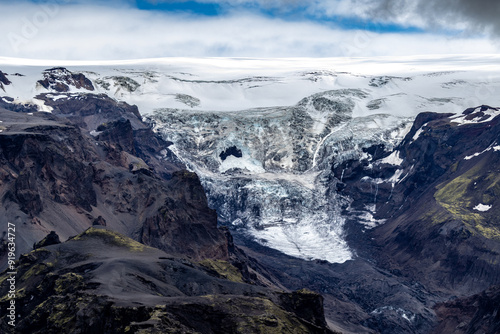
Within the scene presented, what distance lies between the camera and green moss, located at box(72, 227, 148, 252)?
422ft

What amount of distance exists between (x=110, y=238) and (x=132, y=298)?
48.4 m

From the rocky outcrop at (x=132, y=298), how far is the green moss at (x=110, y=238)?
48 cm

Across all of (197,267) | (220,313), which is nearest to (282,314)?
(220,313)

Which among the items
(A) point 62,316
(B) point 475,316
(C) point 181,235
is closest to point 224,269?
(C) point 181,235

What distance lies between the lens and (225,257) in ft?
630

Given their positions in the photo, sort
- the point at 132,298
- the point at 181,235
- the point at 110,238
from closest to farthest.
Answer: the point at 132,298 < the point at 110,238 < the point at 181,235

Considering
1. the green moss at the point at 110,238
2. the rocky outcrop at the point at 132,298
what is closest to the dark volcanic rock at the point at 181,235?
the green moss at the point at 110,238

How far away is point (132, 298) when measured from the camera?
275ft

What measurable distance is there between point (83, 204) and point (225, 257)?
38441 millimetres

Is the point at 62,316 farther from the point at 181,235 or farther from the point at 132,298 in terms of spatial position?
the point at 181,235

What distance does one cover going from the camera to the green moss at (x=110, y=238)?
129 m

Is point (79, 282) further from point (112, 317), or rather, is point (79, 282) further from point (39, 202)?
point (39, 202)

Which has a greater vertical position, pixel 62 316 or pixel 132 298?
pixel 132 298

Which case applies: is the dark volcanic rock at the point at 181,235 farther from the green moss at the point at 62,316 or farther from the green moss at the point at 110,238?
the green moss at the point at 62,316
